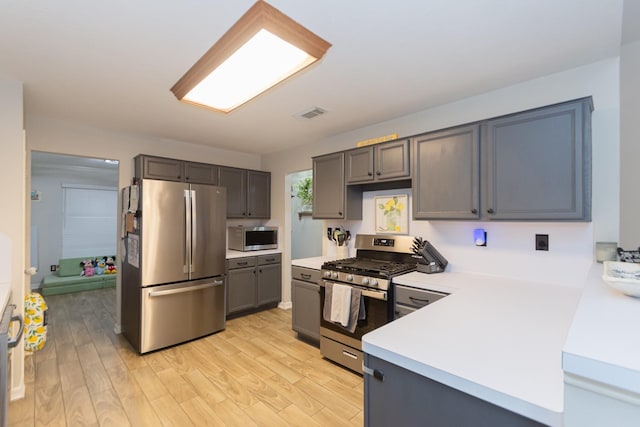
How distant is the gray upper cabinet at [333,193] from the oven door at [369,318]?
0.87 m

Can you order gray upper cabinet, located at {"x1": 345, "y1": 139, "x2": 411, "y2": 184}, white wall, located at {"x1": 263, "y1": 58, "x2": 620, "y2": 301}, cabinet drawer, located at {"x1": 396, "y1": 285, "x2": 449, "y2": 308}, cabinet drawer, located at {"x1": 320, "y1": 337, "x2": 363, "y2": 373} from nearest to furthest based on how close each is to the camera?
white wall, located at {"x1": 263, "y1": 58, "x2": 620, "y2": 301}, cabinet drawer, located at {"x1": 396, "y1": 285, "x2": 449, "y2": 308}, cabinet drawer, located at {"x1": 320, "y1": 337, "x2": 363, "y2": 373}, gray upper cabinet, located at {"x1": 345, "y1": 139, "x2": 411, "y2": 184}

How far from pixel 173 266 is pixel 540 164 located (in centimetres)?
A: 335

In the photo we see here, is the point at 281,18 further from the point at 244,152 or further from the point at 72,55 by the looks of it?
the point at 244,152

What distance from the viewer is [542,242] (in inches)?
84.8

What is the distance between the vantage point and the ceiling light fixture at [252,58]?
1235mm

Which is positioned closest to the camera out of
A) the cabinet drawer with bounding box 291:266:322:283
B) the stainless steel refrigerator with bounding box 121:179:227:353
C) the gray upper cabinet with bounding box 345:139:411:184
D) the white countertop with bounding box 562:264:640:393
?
the white countertop with bounding box 562:264:640:393

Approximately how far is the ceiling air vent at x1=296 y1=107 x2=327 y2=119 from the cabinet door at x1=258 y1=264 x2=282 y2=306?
7.31 feet

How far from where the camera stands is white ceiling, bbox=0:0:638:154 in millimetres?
1476

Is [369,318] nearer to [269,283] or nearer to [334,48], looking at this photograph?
[334,48]

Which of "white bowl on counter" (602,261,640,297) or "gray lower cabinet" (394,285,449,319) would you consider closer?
"white bowl on counter" (602,261,640,297)

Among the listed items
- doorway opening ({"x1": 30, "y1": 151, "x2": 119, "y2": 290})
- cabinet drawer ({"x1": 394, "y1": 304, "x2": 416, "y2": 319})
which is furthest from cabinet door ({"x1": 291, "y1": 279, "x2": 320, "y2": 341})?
doorway opening ({"x1": 30, "y1": 151, "x2": 119, "y2": 290})

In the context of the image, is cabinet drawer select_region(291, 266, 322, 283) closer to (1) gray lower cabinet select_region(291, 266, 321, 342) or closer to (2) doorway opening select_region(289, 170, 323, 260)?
(1) gray lower cabinet select_region(291, 266, 321, 342)

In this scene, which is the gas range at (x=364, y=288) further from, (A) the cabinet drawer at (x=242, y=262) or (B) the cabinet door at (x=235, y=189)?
(B) the cabinet door at (x=235, y=189)

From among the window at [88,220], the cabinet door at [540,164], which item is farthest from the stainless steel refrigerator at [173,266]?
the window at [88,220]
